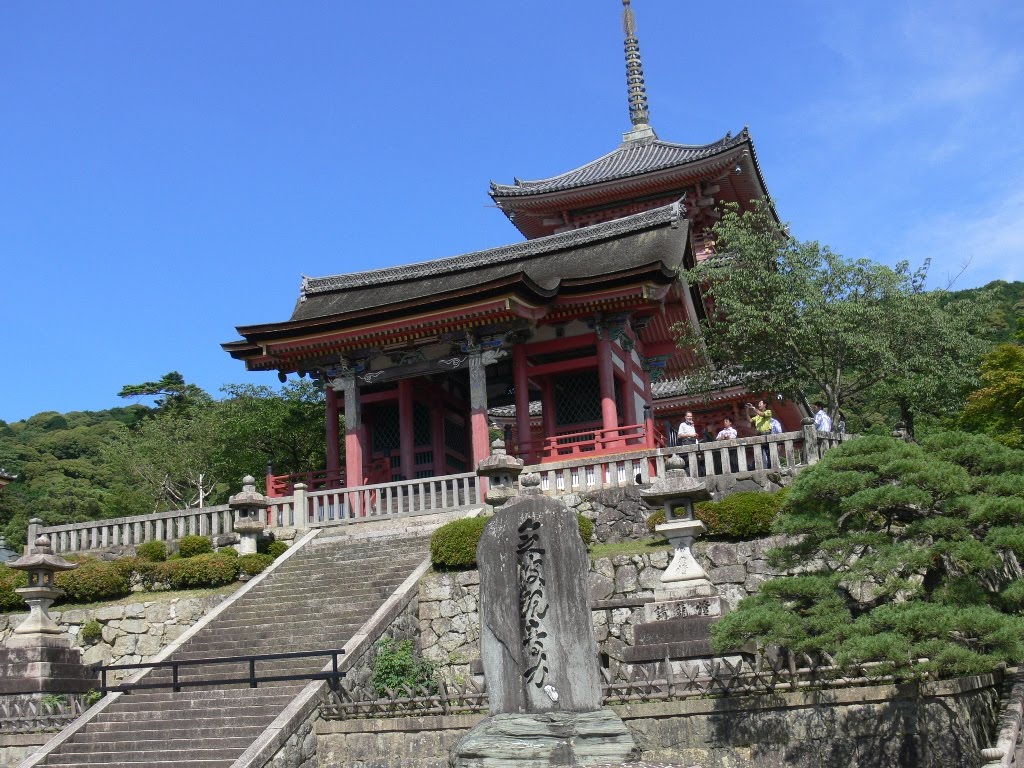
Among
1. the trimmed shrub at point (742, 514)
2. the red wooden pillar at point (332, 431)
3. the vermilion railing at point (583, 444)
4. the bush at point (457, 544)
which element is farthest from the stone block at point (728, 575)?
the red wooden pillar at point (332, 431)

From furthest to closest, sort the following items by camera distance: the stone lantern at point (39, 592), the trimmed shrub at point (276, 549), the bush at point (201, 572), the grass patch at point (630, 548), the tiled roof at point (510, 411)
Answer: the tiled roof at point (510, 411) < the trimmed shrub at point (276, 549) < the bush at point (201, 572) < the stone lantern at point (39, 592) < the grass patch at point (630, 548)

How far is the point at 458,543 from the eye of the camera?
1627 centimetres

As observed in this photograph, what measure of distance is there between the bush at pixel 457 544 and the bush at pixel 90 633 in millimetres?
6314

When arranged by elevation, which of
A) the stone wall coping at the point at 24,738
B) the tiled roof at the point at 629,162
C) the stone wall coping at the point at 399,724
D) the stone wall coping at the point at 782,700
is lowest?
the stone wall coping at the point at 24,738

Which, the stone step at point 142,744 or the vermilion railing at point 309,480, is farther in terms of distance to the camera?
the vermilion railing at point 309,480

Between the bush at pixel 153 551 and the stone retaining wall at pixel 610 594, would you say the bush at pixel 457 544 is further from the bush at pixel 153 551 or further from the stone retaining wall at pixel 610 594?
the bush at pixel 153 551

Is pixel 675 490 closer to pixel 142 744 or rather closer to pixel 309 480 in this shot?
pixel 142 744

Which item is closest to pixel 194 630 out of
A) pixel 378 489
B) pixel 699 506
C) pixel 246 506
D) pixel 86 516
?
pixel 246 506

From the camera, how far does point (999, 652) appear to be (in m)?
9.38

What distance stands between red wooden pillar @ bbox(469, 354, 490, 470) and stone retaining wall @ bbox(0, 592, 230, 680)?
6095 millimetres

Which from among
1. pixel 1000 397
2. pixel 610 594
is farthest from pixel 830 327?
pixel 610 594

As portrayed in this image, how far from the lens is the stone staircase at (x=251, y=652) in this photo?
13.0 metres

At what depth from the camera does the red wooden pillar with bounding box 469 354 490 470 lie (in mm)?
→ 21516

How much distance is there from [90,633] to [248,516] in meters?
3.41
